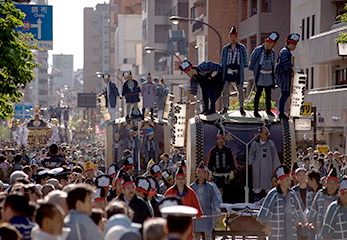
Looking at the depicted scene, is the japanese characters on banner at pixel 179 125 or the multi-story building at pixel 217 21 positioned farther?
the multi-story building at pixel 217 21

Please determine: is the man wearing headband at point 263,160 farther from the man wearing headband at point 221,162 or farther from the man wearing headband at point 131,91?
the man wearing headband at point 131,91

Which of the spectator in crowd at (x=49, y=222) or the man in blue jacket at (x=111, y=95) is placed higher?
the man in blue jacket at (x=111, y=95)

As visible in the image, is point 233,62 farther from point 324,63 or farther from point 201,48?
point 201,48

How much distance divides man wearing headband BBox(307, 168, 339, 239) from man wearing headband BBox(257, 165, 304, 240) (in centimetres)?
20

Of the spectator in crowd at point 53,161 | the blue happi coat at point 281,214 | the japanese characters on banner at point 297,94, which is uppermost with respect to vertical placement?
the japanese characters on banner at point 297,94

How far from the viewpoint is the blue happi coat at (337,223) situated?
28.9 feet

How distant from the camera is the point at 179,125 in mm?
16688

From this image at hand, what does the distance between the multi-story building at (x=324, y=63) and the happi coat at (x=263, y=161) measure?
63.6 feet

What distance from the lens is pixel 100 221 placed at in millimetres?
5914

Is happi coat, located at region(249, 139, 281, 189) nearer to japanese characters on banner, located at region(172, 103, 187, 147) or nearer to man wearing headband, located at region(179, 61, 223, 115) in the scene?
man wearing headband, located at region(179, 61, 223, 115)

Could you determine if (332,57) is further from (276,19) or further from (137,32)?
(137,32)

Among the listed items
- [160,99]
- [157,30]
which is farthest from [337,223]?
[157,30]

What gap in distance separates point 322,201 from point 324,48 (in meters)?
26.7

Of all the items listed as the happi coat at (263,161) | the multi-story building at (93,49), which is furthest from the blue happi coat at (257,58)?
the multi-story building at (93,49)
